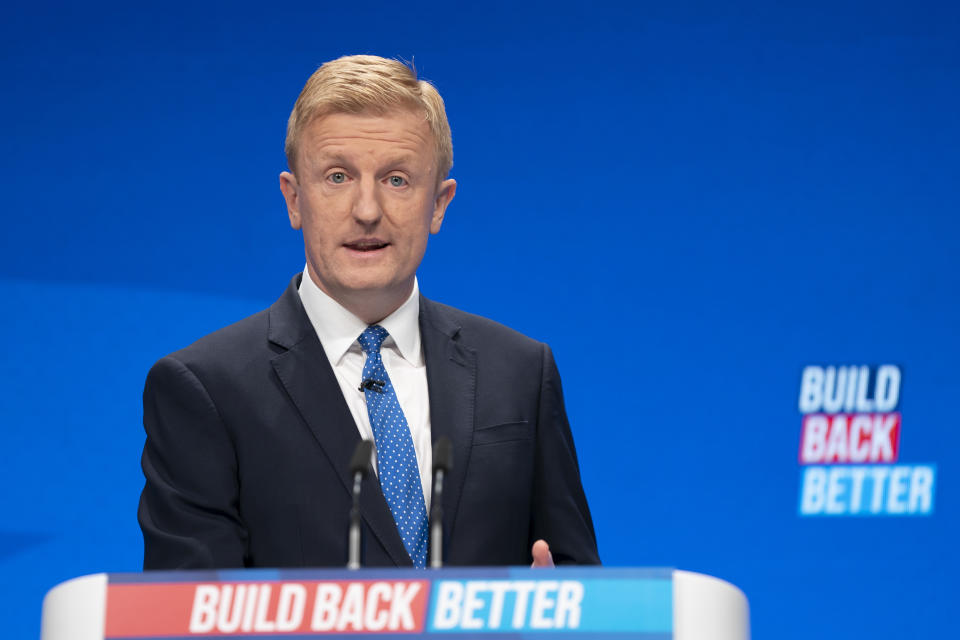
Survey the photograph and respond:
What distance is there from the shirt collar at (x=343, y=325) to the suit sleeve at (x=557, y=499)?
261mm

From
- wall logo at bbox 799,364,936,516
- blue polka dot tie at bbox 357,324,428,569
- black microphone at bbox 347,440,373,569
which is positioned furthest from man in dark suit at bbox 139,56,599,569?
wall logo at bbox 799,364,936,516

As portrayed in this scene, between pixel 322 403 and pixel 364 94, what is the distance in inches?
20.1

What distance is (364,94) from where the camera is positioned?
210cm

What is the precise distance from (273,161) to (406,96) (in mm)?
1779

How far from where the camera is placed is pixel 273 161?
12.6 feet

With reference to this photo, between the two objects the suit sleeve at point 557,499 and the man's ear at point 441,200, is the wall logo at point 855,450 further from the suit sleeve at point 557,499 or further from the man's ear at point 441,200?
the man's ear at point 441,200

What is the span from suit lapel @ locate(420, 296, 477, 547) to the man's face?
0.16 meters

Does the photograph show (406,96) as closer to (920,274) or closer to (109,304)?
(109,304)

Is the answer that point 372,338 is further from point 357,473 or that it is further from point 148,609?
point 148,609

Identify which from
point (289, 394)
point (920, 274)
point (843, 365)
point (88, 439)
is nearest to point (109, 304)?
point (88, 439)

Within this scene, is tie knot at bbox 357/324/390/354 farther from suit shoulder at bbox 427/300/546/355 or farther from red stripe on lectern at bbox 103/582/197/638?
red stripe on lectern at bbox 103/582/197/638

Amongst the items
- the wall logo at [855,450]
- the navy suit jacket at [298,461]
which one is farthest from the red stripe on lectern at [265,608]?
the wall logo at [855,450]

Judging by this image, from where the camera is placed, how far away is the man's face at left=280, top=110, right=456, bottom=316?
2082 millimetres

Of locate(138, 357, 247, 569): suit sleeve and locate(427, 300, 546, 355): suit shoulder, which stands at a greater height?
locate(427, 300, 546, 355): suit shoulder
